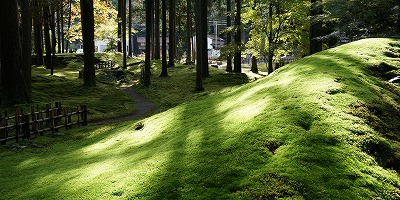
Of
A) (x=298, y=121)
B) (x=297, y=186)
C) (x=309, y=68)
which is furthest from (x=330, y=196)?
(x=309, y=68)

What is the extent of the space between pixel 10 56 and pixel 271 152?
1886cm

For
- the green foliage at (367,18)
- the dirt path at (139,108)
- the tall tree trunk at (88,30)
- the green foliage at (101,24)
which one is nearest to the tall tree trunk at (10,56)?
the dirt path at (139,108)

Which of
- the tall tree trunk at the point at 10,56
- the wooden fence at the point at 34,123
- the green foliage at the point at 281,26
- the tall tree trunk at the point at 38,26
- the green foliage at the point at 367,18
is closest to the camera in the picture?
the green foliage at the point at 367,18

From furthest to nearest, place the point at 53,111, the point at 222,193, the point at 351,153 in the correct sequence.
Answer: the point at 53,111
the point at 351,153
the point at 222,193

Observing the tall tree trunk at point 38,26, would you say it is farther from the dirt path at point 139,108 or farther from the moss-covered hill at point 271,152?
the moss-covered hill at point 271,152

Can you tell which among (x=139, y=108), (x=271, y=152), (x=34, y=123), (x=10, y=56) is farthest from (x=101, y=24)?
(x=271, y=152)

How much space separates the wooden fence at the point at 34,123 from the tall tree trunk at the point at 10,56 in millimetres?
3535

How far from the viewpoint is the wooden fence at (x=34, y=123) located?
1474 cm

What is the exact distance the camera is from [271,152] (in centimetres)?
608

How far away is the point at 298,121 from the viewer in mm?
6707

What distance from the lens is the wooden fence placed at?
14743mm

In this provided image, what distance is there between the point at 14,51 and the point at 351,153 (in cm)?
1991

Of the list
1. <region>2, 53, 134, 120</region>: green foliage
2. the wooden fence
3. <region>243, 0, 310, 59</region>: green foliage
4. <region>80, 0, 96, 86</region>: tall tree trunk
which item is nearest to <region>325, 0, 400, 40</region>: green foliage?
<region>243, 0, 310, 59</region>: green foliage

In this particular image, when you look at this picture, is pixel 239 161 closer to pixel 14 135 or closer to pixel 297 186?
pixel 297 186
